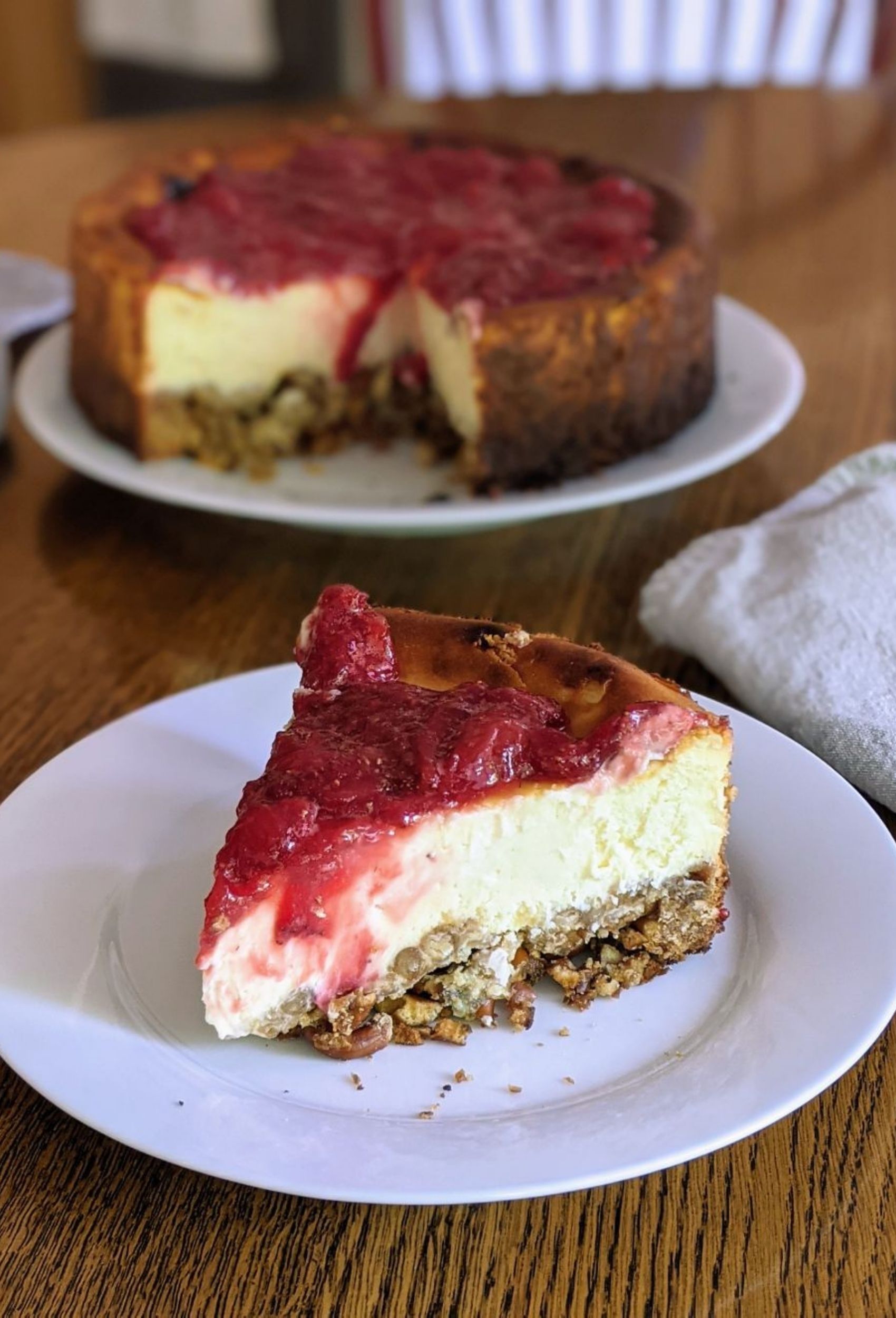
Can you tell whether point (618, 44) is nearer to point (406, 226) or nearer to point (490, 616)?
point (406, 226)

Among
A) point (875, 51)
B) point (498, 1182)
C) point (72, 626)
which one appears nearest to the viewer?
point (498, 1182)

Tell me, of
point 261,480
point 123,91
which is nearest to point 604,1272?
point 261,480

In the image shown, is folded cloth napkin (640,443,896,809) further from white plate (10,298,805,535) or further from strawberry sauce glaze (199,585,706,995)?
strawberry sauce glaze (199,585,706,995)

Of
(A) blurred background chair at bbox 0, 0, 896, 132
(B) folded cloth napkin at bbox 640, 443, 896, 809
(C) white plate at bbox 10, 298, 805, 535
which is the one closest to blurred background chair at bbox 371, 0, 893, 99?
(A) blurred background chair at bbox 0, 0, 896, 132

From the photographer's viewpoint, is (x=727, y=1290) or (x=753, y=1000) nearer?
(x=727, y=1290)

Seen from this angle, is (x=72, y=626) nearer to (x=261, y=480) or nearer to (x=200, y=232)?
(x=261, y=480)

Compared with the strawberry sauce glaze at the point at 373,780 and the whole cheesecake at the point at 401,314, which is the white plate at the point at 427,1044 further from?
the whole cheesecake at the point at 401,314

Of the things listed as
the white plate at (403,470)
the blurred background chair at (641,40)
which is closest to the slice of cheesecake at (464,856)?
the white plate at (403,470)

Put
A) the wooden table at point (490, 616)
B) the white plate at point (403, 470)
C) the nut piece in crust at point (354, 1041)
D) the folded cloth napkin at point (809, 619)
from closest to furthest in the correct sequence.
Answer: the wooden table at point (490, 616), the nut piece in crust at point (354, 1041), the folded cloth napkin at point (809, 619), the white plate at point (403, 470)
